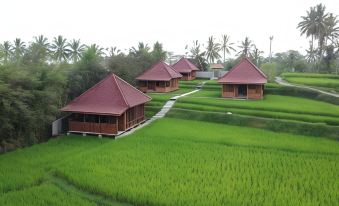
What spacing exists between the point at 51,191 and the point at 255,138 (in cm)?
1351

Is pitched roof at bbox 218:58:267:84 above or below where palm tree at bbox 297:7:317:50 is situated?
below

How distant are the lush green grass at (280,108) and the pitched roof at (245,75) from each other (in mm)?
2351

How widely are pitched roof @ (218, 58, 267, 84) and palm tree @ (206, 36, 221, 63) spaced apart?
1080 inches

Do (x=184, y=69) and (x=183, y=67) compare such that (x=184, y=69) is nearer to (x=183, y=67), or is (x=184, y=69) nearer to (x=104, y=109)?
(x=183, y=67)

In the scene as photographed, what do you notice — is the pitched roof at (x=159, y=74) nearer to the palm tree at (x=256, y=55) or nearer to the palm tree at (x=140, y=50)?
the palm tree at (x=140, y=50)

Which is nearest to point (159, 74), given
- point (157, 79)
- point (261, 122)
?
point (157, 79)

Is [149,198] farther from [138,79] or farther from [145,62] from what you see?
[145,62]

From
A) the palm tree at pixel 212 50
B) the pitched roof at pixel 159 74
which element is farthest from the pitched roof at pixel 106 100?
the palm tree at pixel 212 50

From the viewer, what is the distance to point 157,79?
40.4 m

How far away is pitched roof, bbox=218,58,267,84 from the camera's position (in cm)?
3529

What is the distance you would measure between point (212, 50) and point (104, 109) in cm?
4436

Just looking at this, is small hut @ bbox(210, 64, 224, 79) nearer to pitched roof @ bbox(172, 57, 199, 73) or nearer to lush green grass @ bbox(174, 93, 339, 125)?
pitched roof @ bbox(172, 57, 199, 73)

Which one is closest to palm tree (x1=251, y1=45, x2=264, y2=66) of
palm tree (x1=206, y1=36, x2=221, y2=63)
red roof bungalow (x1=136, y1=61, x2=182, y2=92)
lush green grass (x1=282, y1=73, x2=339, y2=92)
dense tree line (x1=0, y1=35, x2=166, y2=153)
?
palm tree (x1=206, y1=36, x2=221, y2=63)

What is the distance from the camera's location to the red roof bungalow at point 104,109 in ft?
76.6
